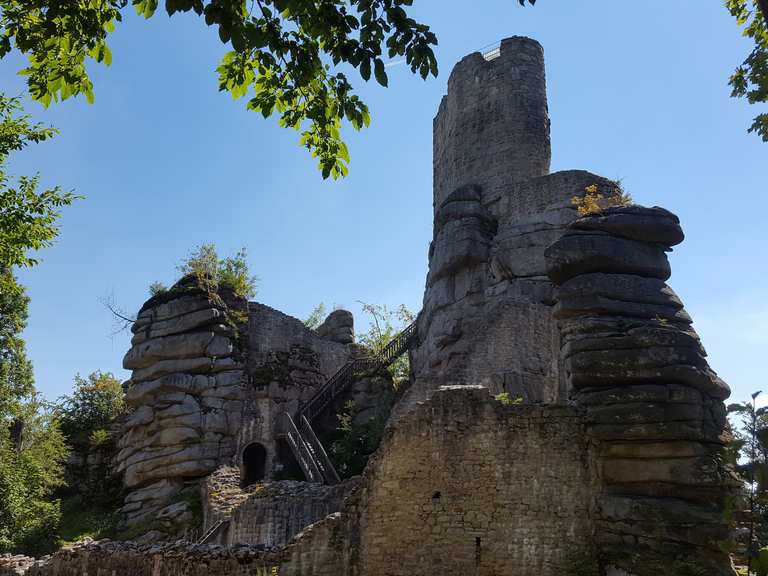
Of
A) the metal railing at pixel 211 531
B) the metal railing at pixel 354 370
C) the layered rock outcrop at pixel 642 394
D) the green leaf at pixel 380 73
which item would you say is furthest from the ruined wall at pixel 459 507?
the metal railing at pixel 354 370

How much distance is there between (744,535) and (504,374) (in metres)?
7.42

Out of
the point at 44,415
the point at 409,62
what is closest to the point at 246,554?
the point at 409,62

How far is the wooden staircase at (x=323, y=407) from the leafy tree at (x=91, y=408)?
7.27 meters

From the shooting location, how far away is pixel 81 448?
2461 centimetres

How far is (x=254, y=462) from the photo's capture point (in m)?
23.4

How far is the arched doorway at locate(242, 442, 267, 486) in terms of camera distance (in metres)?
23.1

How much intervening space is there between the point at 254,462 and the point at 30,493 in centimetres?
688

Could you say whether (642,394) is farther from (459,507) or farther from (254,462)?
(254,462)

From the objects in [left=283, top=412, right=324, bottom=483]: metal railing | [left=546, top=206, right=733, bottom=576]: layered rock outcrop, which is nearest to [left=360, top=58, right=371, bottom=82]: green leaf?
[left=546, top=206, right=733, bottom=576]: layered rock outcrop

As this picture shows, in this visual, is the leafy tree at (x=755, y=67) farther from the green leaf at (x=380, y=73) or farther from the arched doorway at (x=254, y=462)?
the arched doorway at (x=254, y=462)

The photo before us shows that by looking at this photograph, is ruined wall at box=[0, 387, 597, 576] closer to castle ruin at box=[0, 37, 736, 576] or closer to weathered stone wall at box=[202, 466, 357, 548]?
castle ruin at box=[0, 37, 736, 576]

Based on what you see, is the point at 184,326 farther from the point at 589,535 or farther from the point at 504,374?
the point at 589,535

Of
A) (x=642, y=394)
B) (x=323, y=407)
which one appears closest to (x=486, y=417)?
(x=642, y=394)

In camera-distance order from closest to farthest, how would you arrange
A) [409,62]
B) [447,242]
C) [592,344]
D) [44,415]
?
[409,62] → [592,344] → [447,242] → [44,415]
